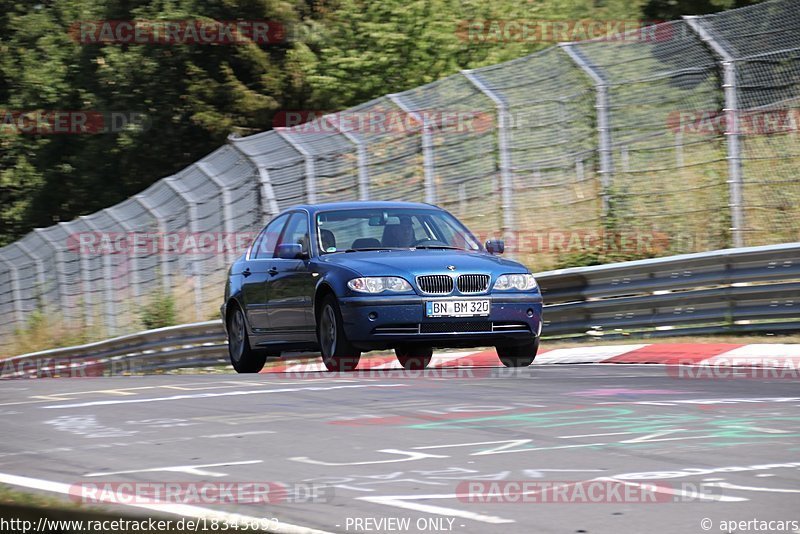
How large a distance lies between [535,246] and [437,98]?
220cm

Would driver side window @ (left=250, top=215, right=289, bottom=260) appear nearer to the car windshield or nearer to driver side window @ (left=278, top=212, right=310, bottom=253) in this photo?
driver side window @ (left=278, top=212, right=310, bottom=253)

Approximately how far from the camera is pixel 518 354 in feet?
42.2

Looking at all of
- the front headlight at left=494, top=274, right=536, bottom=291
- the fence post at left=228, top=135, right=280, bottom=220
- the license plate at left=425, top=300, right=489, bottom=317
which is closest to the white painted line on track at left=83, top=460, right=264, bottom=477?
the license plate at left=425, top=300, right=489, bottom=317

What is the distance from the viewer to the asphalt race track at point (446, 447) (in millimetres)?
5348

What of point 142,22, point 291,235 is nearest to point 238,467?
point 291,235

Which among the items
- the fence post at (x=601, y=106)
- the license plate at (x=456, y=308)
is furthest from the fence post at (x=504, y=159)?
the license plate at (x=456, y=308)

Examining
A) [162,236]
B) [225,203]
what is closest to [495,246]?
[225,203]

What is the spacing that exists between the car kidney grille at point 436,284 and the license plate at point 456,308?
10 centimetres

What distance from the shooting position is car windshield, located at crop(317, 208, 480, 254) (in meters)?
13.0

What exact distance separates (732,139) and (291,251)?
15.6 ft

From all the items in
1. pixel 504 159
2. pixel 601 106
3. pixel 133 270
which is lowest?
pixel 133 270

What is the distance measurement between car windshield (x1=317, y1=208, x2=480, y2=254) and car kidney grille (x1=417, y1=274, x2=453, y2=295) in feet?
3.45

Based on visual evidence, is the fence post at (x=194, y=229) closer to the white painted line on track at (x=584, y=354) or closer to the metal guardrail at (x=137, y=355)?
the metal guardrail at (x=137, y=355)

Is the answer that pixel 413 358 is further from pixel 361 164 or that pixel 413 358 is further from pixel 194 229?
pixel 194 229
